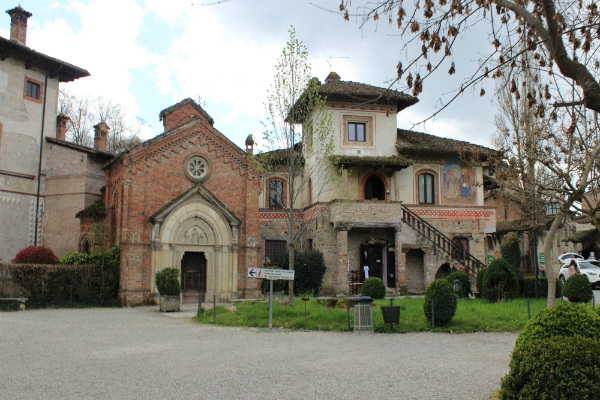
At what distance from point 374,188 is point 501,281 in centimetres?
1171

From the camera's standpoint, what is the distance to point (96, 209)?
25.7m

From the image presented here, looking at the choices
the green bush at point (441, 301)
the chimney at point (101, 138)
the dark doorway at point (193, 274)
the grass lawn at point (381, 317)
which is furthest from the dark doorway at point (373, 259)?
the chimney at point (101, 138)

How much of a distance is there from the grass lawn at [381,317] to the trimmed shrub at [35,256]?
10042mm

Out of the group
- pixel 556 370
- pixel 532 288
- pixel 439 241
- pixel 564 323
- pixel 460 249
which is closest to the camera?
pixel 556 370

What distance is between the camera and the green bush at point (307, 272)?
1033 inches

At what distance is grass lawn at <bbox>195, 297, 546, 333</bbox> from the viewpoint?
1475 cm

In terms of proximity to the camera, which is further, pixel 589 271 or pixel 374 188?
pixel 374 188

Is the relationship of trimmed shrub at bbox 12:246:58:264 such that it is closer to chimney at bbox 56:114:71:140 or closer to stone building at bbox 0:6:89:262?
stone building at bbox 0:6:89:262

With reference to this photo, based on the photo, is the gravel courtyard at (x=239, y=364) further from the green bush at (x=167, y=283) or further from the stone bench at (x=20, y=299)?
the stone bench at (x=20, y=299)

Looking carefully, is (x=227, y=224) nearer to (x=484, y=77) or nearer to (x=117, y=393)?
(x=117, y=393)

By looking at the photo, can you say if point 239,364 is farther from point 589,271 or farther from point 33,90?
point 589,271

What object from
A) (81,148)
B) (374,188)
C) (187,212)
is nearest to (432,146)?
(374,188)

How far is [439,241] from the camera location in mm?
27406

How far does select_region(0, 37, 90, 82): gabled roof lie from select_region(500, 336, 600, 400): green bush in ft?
90.9
